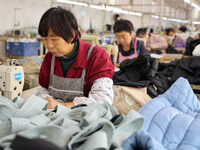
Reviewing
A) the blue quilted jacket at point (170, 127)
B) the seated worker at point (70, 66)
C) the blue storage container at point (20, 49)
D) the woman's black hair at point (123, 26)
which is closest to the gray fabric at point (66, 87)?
the seated worker at point (70, 66)

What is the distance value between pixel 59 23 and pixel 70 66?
0.32 metres

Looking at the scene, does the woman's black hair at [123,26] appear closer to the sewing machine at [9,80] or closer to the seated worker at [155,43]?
the sewing machine at [9,80]

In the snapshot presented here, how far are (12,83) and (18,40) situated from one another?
4.04m

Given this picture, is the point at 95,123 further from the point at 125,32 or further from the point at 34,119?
the point at 125,32

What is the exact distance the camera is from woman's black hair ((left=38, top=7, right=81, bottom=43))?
1458 millimetres

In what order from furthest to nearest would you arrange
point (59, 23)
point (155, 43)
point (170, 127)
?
point (155, 43) < point (59, 23) < point (170, 127)

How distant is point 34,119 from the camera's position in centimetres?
83

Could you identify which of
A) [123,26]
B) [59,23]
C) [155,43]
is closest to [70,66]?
[59,23]

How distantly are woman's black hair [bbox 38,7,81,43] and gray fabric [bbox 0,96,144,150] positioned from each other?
60 cm

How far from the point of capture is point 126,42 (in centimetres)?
349

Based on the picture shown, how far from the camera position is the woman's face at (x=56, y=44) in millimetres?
1486

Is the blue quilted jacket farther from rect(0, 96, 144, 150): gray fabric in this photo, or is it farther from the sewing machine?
the sewing machine

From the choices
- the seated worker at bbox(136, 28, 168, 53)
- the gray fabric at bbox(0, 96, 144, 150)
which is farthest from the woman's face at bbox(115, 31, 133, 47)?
the seated worker at bbox(136, 28, 168, 53)

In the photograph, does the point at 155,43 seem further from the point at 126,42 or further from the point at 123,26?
the point at 123,26
